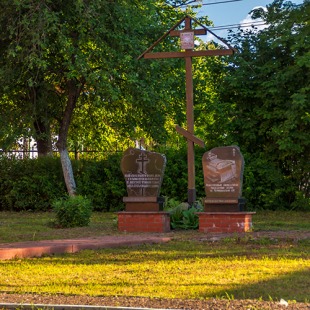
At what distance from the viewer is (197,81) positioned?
25953 millimetres

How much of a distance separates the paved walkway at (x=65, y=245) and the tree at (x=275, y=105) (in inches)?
367

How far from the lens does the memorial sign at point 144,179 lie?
16547 mm

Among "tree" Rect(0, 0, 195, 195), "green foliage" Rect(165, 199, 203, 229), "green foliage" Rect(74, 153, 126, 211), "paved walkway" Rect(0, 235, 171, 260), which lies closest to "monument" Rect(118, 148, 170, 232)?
"green foliage" Rect(165, 199, 203, 229)

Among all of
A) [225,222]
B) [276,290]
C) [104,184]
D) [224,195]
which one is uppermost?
[104,184]

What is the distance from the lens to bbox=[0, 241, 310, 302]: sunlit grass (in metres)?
8.38

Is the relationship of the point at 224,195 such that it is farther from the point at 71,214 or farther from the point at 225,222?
the point at 71,214

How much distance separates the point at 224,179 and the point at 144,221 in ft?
6.54

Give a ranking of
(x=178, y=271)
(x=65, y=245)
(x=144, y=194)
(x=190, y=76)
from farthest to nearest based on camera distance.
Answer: (x=190, y=76), (x=144, y=194), (x=65, y=245), (x=178, y=271)

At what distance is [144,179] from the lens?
54.9 feet

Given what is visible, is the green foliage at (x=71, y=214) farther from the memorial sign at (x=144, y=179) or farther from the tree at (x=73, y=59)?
the tree at (x=73, y=59)

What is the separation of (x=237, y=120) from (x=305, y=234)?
9742mm

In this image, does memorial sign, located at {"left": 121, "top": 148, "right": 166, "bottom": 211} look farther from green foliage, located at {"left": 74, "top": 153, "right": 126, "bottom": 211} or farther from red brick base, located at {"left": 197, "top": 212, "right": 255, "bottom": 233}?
green foliage, located at {"left": 74, "top": 153, "right": 126, "bottom": 211}

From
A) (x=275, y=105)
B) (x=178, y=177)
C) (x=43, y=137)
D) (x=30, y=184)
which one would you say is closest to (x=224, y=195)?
(x=178, y=177)

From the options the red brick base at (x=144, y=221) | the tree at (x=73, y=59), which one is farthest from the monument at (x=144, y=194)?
the tree at (x=73, y=59)
